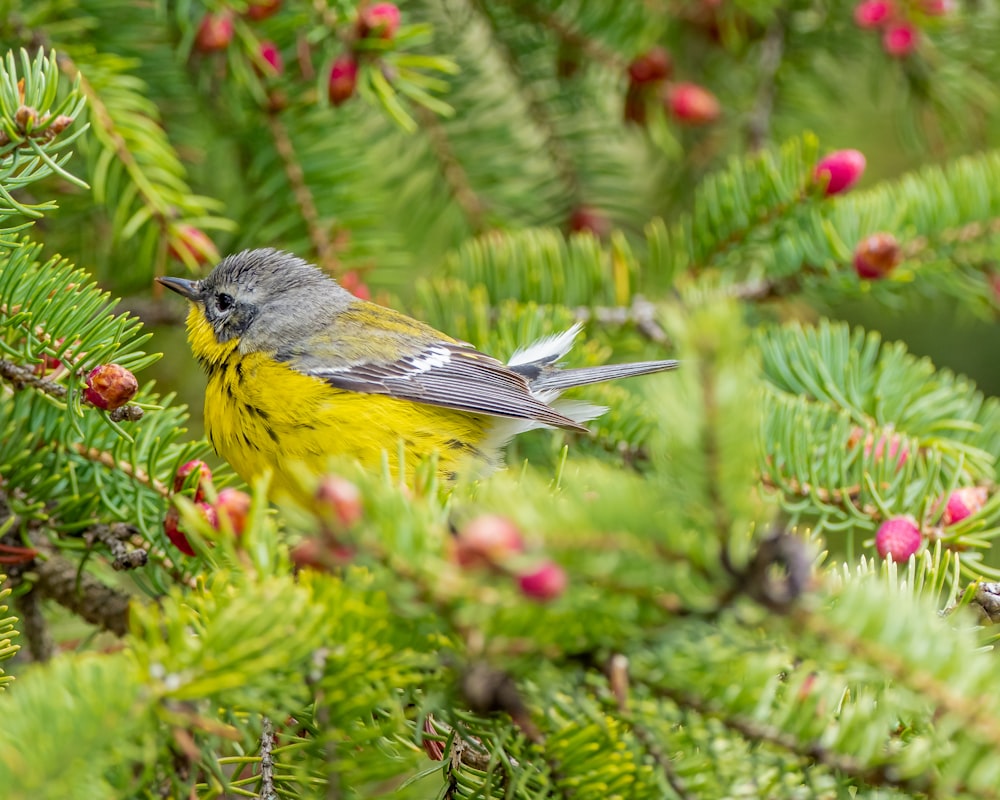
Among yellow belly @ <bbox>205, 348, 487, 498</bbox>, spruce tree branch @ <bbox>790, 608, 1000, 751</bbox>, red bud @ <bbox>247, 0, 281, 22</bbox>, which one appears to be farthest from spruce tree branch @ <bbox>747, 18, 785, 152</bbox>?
spruce tree branch @ <bbox>790, 608, 1000, 751</bbox>

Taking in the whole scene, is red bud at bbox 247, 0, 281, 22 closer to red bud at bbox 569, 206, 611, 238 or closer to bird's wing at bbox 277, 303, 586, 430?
bird's wing at bbox 277, 303, 586, 430

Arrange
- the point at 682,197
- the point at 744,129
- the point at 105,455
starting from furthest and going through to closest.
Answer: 1. the point at 682,197
2. the point at 744,129
3. the point at 105,455

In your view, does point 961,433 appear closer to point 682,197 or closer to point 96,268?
point 682,197

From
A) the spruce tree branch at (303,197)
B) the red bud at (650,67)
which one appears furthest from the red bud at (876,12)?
the spruce tree branch at (303,197)

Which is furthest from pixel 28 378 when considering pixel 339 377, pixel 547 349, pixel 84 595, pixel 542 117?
pixel 542 117

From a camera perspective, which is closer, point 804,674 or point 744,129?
point 804,674

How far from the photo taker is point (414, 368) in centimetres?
286

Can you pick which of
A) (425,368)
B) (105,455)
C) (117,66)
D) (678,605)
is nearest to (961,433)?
(425,368)

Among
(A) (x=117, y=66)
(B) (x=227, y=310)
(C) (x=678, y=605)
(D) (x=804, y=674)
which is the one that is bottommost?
(B) (x=227, y=310)

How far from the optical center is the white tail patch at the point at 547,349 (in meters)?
2.60

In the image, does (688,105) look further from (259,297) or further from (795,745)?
(795,745)

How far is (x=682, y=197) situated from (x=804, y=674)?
2890 millimetres

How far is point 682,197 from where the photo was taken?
12.5ft

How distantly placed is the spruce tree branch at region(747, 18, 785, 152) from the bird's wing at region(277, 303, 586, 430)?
131cm
